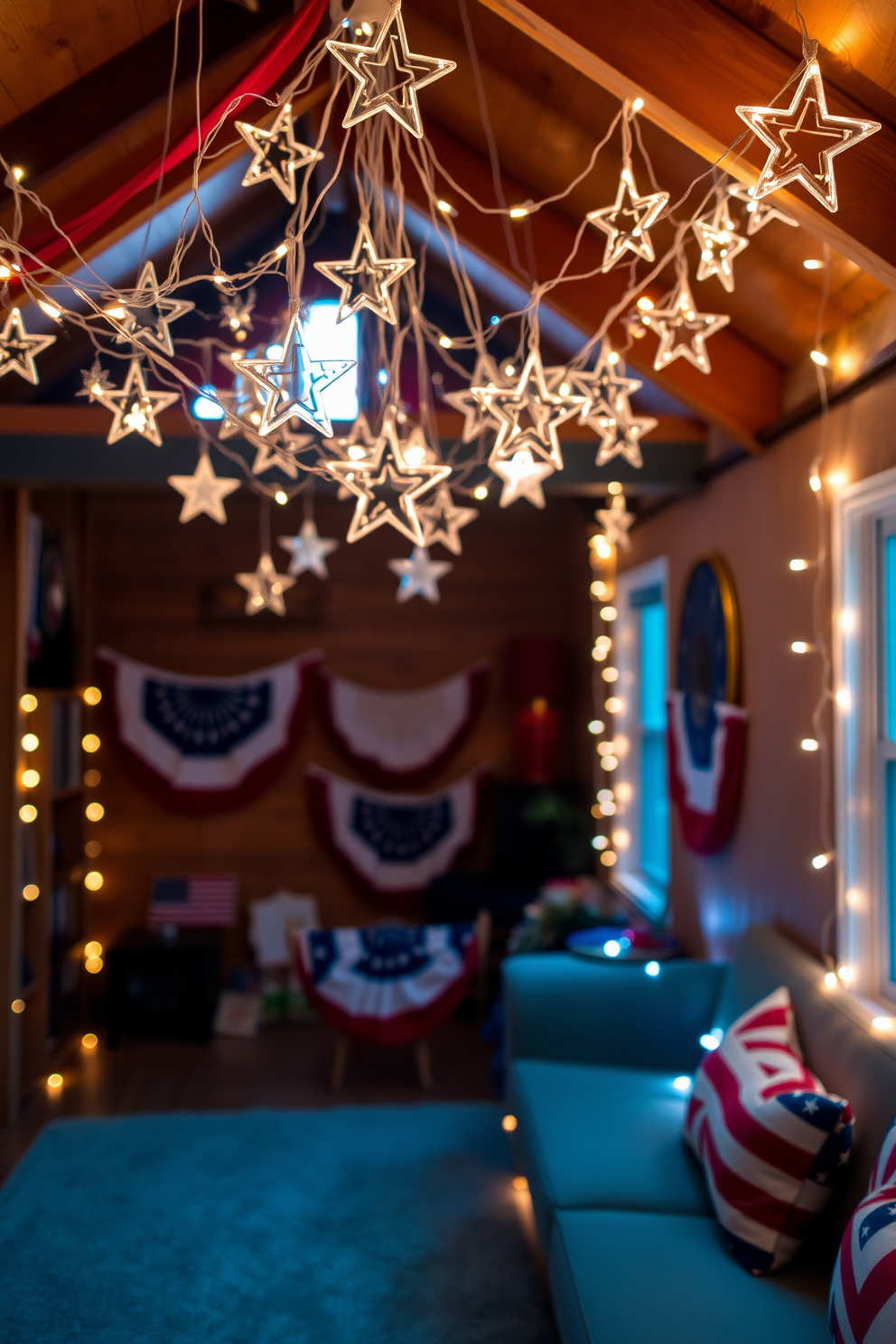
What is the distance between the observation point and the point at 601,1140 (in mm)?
2451

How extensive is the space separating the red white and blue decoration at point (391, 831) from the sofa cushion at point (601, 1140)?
2022mm

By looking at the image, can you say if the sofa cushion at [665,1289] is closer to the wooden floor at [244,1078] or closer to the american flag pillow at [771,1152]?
the american flag pillow at [771,1152]

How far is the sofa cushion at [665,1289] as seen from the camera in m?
1.73

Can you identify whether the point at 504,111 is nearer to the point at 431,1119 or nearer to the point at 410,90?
the point at 410,90

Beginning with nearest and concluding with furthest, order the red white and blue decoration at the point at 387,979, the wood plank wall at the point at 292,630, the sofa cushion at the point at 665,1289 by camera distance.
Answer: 1. the sofa cushion at the point at 665,1289
2. the red white and blue decoration at the point at 387,979
3. the wood plank wall at the point at 292,630

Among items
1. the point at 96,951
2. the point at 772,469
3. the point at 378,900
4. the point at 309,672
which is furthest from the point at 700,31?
the point at 96,951

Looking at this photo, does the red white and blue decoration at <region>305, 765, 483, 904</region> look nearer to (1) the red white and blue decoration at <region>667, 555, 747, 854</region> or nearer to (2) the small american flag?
(2) the small american flag

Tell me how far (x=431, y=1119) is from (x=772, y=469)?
2.39 meters

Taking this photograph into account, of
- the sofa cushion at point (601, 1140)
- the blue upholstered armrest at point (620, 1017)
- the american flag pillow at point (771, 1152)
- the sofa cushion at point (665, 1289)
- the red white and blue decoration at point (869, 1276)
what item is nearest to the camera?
the red white and blue decoration at point (869, 1276)

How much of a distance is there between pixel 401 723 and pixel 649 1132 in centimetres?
282

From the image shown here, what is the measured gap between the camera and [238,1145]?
3.31m

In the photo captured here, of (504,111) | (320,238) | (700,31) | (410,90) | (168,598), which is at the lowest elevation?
(168,598)

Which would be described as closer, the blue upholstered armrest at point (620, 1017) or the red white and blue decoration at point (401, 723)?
the blue upholstered armrest at point (620, 1017)

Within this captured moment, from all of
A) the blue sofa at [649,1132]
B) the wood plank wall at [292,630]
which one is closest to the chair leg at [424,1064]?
the blue sofa at [649,1132]
